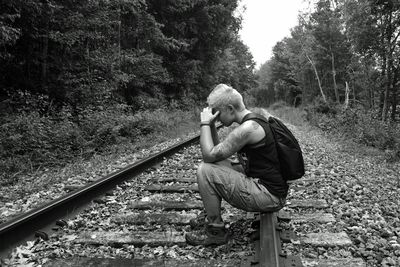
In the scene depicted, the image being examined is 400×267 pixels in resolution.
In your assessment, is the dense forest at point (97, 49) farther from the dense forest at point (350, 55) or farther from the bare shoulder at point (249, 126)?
the dense forest at point (350, 55)

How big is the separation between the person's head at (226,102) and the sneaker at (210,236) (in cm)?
93

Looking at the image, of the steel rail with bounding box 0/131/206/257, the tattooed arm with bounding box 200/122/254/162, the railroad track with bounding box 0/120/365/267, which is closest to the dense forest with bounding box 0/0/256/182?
the steel rail with bounding box 0/131/206/257

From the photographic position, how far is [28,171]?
6.97 m

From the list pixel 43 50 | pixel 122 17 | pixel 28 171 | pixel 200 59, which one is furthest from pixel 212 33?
pixel 28 171

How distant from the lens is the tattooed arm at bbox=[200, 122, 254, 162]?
9.50 ft

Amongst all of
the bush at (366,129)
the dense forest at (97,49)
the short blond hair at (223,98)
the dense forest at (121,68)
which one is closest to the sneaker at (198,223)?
the short blond hair at (223,98)

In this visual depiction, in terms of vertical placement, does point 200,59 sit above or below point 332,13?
below

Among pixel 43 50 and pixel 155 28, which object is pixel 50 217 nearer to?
pixel 43 50

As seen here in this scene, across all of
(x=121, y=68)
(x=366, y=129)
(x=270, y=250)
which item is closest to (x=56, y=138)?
(x=270, y=250)

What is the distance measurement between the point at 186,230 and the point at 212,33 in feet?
77.5

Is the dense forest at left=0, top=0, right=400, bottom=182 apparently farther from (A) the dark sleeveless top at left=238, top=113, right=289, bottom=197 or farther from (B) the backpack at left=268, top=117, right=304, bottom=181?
(B) the backpack at left=268, top=117, right=304, bottom=181

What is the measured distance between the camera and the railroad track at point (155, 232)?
2656mm

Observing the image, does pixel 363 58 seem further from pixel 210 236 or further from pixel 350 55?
pixel 210 236

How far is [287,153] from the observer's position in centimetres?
302
